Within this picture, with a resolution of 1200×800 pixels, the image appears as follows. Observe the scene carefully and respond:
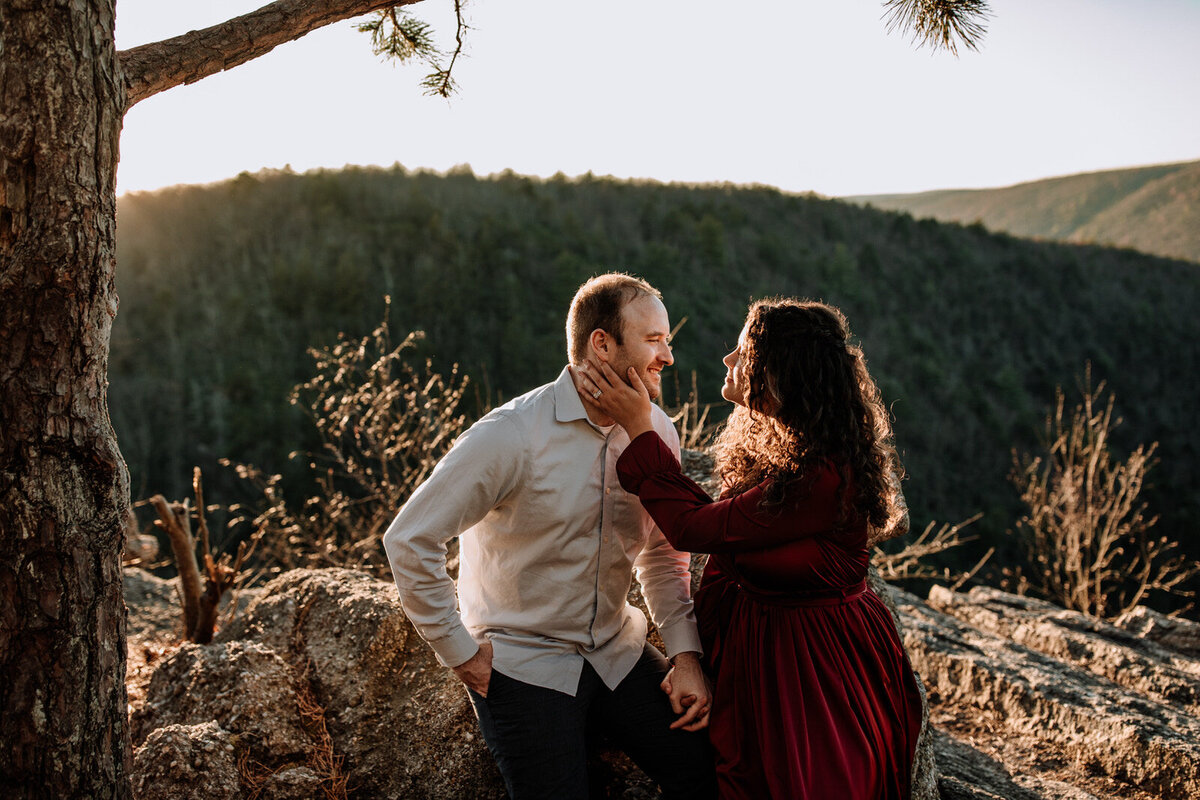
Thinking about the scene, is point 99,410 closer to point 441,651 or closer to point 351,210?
point 441,651

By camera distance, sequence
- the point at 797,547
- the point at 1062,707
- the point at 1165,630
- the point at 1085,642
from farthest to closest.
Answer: the point at 1165,630 < the point at 1085,642 < the point at 1062,707 < the point at 797,547

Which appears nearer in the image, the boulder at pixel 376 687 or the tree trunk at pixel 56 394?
the tree trunk at pixel 56 394

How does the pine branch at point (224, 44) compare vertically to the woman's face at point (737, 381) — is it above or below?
above

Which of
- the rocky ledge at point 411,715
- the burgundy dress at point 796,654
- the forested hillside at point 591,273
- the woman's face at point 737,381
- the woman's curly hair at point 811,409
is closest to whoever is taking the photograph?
the burgundy dress at point 796,654

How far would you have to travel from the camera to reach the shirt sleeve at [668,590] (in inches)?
81.2

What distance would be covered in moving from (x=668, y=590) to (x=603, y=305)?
82cm

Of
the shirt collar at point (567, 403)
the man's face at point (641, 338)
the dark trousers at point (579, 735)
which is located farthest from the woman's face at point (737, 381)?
the dark trousers at point (579, 735)

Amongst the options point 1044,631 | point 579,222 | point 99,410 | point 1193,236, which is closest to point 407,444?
point 99,410

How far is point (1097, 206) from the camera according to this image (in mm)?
62719

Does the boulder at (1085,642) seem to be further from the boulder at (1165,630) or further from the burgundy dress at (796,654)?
the burgundy dress at (796,654)

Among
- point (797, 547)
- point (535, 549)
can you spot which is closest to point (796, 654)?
→ point (797, 547)

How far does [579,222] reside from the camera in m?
28.0

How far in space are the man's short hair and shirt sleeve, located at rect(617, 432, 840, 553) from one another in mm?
382

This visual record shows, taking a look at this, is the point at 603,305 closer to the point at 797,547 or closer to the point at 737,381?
the point at 737,381
